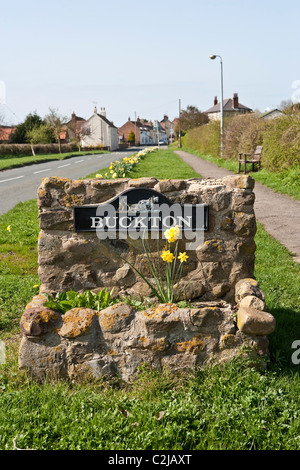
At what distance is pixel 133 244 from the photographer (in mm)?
4246

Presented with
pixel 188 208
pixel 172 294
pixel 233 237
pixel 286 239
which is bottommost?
pixel 286 239

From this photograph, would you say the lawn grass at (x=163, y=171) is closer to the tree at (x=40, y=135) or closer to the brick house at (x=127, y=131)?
the tree at (x=40, y=135)

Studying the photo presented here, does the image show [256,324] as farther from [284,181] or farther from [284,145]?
[284,145]

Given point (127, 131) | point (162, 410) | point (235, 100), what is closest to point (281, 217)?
point (162, 410)

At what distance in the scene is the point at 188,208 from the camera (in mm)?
4137

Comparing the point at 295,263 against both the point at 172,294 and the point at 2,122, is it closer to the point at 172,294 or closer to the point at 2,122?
the point at 172,294

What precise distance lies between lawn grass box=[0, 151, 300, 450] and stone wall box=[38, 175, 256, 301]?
2.43 ft

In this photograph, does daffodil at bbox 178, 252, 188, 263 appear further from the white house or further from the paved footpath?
the white house

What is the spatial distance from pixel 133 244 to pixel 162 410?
1671 mm

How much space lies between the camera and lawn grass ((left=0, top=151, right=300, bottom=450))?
265cm

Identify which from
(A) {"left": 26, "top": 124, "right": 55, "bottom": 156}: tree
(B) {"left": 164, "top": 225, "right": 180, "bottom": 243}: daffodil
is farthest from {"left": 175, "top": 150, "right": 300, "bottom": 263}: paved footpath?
(A) {"left": 26, "top": 124, "right": 55, "bottom": 156}: tree

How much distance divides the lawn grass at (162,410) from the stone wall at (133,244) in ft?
2.43

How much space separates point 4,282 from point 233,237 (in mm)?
3146
